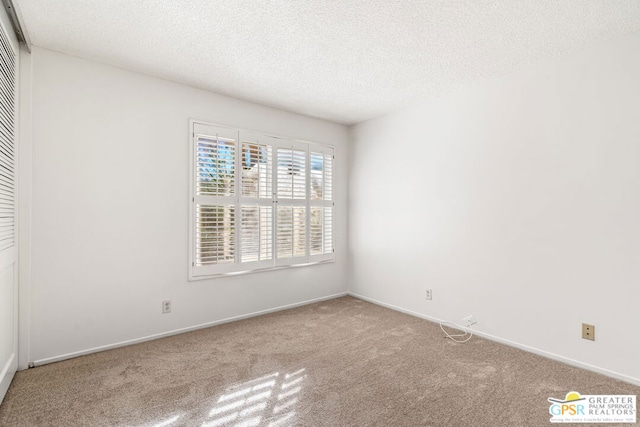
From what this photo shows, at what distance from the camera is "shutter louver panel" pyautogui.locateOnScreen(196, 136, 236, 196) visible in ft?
10.3

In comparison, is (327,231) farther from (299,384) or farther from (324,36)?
(324,36)

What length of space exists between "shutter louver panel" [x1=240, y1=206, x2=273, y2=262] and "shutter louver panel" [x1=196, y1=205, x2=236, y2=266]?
133 mm

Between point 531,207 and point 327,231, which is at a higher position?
point 531,207

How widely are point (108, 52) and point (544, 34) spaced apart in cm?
323

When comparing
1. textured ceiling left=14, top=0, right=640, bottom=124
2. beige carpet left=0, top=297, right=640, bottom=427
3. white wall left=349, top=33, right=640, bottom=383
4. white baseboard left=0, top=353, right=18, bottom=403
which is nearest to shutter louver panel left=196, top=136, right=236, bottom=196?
textured ceiling left=14, top=0, right=640, bottom=124

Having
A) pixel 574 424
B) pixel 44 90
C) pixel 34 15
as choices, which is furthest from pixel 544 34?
pixel 44 90

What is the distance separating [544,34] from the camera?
2180 mm

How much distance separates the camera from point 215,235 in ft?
10.5

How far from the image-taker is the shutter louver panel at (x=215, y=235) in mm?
3137

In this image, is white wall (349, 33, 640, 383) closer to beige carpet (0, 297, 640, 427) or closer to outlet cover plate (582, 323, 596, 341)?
outlet cover plate (582, 323, 596, 341)

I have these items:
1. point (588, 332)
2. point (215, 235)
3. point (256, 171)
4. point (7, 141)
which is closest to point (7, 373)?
point (7, 141)

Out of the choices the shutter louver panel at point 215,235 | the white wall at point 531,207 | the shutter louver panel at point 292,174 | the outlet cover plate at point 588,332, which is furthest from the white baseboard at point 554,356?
the shutter louver panel at point 215,235

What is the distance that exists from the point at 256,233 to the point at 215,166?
0.85 metres

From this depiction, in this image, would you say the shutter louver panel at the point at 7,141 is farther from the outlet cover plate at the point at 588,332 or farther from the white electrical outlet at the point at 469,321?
the outlet cover plate at the point at 588,332
